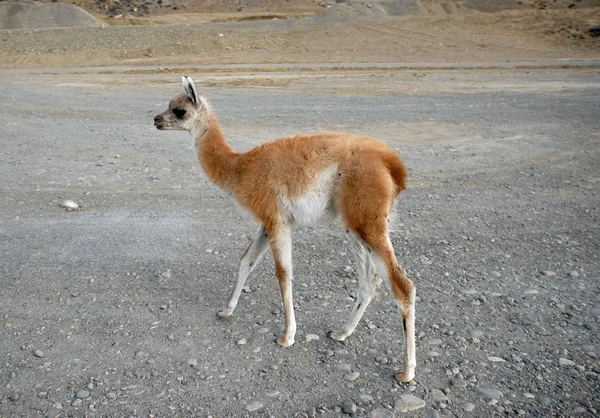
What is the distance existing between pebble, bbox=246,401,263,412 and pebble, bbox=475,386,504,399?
5.49 feet

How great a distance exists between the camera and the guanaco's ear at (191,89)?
5559 millimetres

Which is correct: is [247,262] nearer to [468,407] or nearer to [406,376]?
[406,376]

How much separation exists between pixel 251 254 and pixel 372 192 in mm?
1464

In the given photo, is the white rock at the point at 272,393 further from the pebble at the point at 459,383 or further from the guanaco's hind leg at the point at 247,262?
the pebble at the point at 459,383

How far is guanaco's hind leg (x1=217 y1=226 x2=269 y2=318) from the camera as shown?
5398mm

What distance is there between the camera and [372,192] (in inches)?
183

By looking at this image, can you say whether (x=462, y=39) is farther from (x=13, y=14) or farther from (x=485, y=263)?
(x=13, y=14)

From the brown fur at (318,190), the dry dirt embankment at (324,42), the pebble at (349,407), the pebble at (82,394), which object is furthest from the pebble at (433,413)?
the dry dirt embankment at (324,42)

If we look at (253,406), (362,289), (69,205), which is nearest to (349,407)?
(253,406)

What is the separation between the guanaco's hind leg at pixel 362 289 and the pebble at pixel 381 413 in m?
0.94

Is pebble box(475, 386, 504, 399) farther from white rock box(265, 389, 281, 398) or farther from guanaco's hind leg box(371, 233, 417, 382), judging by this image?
white rock box(265, 389, 281, 398)

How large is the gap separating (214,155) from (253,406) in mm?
2504

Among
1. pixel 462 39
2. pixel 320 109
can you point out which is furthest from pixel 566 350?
pixel 462 39

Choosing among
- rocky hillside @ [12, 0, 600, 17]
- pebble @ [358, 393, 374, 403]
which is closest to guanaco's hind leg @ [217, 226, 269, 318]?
pebble @ [358, 393, 374, 403]
